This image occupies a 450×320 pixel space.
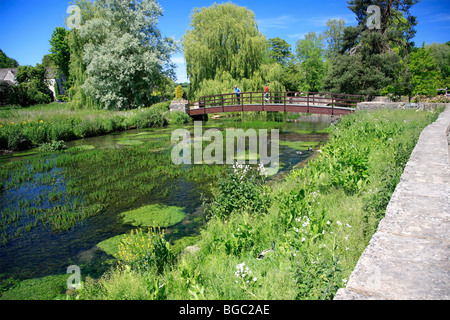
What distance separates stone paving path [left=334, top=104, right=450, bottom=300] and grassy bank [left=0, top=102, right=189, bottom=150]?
19.2m

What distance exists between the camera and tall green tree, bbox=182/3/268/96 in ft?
96.8

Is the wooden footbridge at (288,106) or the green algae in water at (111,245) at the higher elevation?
the wooden footbridge at (288,106)

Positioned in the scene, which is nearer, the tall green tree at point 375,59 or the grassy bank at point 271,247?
the grassy bank at point 271,247

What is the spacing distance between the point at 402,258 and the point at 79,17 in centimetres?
3512

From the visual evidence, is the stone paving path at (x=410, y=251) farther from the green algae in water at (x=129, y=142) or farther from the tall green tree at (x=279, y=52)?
the tall green tree at (x=279, y=52)

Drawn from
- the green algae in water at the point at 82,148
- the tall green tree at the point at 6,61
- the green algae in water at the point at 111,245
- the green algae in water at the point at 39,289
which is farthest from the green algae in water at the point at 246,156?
the tall green tree at the point at 6,61

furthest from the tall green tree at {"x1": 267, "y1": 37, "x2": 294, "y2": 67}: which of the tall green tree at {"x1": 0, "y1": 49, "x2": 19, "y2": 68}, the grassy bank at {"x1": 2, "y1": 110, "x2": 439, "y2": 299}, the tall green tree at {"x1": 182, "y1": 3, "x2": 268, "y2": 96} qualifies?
the tall green tree at {"x1": 0, "y1": 49, "x2": 19, "y2": 68}

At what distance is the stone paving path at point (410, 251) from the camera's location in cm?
233

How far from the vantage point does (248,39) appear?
29.3 m

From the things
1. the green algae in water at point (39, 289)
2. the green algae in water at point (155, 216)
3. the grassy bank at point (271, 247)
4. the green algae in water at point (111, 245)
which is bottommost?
the green algae in water at point (39, 289)

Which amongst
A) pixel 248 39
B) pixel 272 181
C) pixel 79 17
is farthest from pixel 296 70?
pixel 272 181

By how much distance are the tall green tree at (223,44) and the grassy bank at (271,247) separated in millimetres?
23876

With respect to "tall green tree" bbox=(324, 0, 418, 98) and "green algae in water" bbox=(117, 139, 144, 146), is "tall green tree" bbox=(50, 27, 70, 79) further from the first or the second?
"tall green tree" bbox=(324, 0, 418, 98)

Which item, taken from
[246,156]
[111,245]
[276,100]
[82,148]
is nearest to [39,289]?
[111,245]
